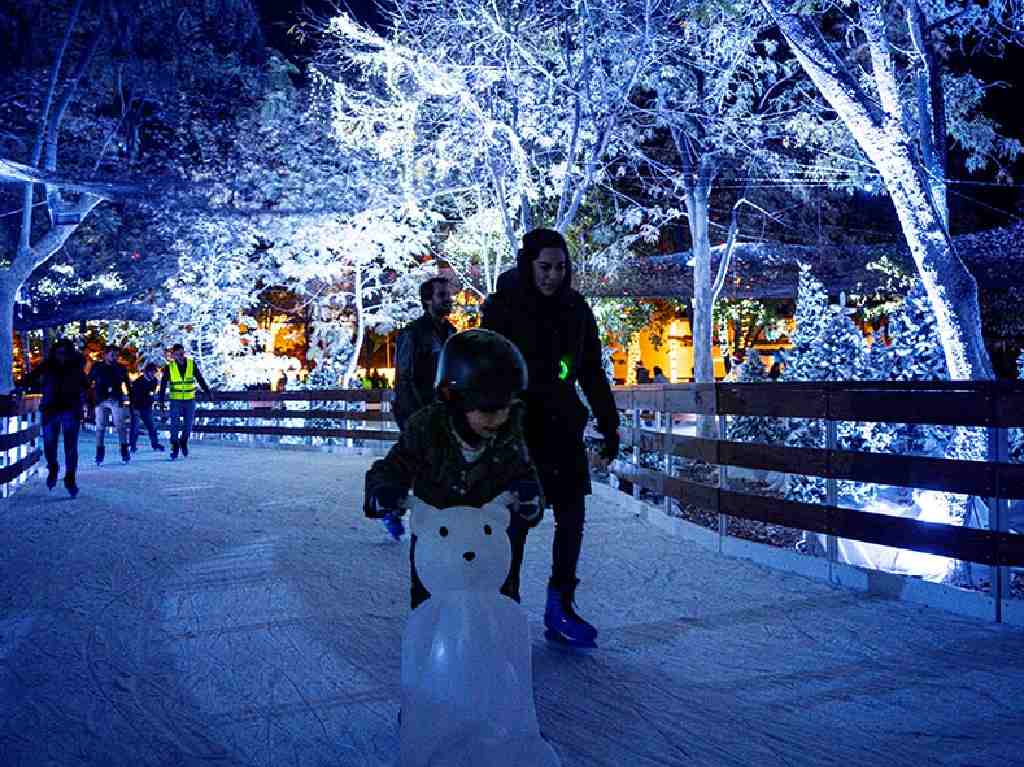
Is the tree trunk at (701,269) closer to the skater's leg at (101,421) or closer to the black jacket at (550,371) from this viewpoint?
the skater's leg at (101,421)

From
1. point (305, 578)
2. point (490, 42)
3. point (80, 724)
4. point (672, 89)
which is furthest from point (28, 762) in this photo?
point (672, 89)

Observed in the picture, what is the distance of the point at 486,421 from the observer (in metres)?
3.40

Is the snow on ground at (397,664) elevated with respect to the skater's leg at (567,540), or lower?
lower

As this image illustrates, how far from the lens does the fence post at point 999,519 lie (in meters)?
5.84

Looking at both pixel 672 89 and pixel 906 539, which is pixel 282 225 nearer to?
pixel 672 89

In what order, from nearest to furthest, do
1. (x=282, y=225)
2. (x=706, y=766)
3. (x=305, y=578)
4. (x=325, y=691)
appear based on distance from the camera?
1. (x=706, y=766)
2. (x=325, y=691)
3. (x=305, y=578)
4. (x=282, y=225)

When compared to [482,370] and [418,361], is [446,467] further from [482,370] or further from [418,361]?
[418,361]

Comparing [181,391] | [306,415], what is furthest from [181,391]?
[306,415]

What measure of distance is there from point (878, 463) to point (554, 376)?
2.53 m

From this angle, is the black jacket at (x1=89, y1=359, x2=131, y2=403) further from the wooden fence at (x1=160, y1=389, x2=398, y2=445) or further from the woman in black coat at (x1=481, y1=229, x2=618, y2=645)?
the woman in black coat at (x1=481, y1=229, x2=618, y2=645)

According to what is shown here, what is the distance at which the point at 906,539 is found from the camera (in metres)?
6.32

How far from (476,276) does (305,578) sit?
23.9 m

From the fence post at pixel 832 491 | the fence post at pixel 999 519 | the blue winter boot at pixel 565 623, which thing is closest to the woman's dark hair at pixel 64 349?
the fence post at pixel 832 491

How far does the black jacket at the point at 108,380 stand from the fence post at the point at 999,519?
15.4 metres
